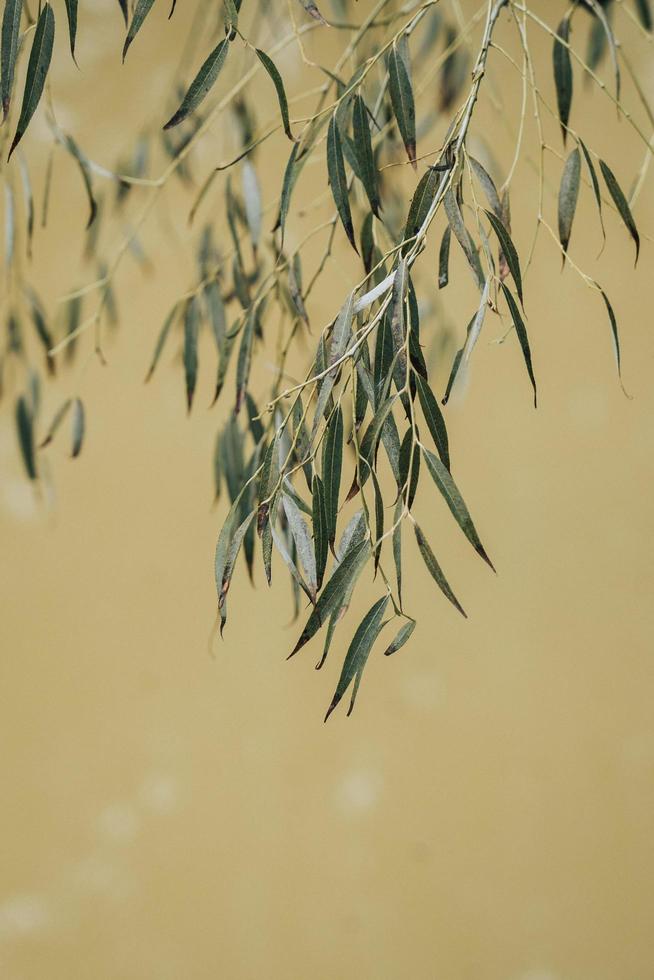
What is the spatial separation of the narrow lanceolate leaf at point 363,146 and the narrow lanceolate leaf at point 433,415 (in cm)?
20

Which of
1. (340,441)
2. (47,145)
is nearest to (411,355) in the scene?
(340,441)

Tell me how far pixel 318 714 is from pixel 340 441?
1046 mm

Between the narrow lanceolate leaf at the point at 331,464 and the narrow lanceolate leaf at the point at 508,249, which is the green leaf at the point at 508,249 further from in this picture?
the narrow lanceolate leaf at the point at 331,464

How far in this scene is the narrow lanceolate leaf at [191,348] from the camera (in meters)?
1.25

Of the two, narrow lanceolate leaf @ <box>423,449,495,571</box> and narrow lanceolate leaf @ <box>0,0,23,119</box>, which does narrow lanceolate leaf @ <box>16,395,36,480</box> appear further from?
narrow lanceolate leaf @ <box>423,449,495,571</box>

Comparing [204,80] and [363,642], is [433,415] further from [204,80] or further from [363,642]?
[204,80]

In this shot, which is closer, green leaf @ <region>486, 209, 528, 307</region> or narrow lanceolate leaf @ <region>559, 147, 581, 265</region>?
green leaf @ <region>486, 209, 528, 307</region>

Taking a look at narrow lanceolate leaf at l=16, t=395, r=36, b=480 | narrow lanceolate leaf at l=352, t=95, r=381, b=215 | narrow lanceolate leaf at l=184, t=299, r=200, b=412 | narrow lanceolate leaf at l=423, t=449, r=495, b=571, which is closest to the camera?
narrow lanceolate leaf at l=423, t=449, r=495, b=571

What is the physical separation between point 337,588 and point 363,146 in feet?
1.27

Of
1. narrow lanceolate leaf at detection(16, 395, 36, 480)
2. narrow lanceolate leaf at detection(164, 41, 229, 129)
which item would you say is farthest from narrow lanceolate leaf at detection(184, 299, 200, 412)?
narrow lanceolate leaf at detection(164, 41, 229, 129)

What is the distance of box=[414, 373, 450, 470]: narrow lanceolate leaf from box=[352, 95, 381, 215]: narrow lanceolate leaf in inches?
7.9

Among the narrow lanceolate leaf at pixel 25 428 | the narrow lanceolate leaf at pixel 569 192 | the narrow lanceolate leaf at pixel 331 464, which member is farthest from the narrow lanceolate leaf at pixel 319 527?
the narrow lanceolate leaf at pixel 25 428

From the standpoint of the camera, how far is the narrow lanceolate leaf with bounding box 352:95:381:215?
870mm

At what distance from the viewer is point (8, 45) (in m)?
0.77
